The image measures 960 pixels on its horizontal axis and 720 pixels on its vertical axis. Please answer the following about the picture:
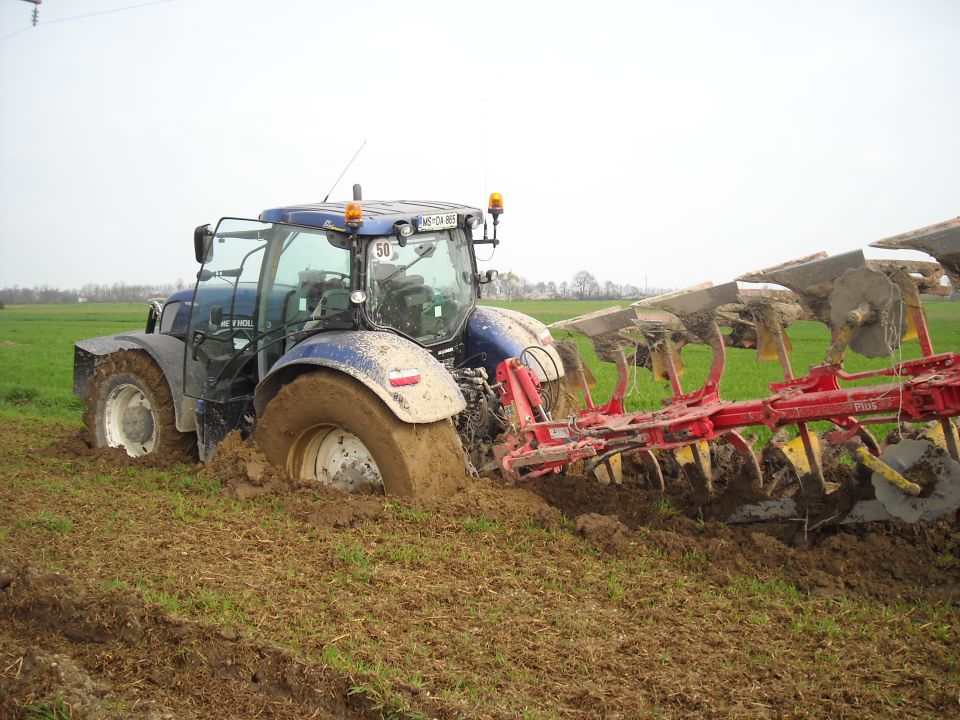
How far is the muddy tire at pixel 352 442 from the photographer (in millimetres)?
5164

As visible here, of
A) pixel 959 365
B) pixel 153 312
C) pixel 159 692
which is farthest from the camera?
pixel 153 312

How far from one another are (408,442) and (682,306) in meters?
1.76

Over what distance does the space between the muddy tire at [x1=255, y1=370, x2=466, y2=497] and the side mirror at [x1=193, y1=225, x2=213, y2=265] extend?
1.22m

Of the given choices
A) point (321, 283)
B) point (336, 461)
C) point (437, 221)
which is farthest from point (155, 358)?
point (437, 221)

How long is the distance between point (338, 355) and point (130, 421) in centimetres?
256

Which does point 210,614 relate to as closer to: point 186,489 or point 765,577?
point 186,489

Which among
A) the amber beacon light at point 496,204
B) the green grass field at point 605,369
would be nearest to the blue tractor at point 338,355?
the amber beacon light at point 496,204

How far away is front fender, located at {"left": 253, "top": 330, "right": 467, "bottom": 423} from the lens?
201 inches

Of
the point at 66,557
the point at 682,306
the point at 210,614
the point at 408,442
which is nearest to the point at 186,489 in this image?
the point at 66,557

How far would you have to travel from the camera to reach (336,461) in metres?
5.70

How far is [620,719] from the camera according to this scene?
305cm

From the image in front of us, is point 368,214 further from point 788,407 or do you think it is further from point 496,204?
point 788,407

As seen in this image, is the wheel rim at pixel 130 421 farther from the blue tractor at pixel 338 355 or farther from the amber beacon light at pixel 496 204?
the amber beacon light at pixel 496 204

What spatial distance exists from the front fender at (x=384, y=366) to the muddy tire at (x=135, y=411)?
4.25 ft
